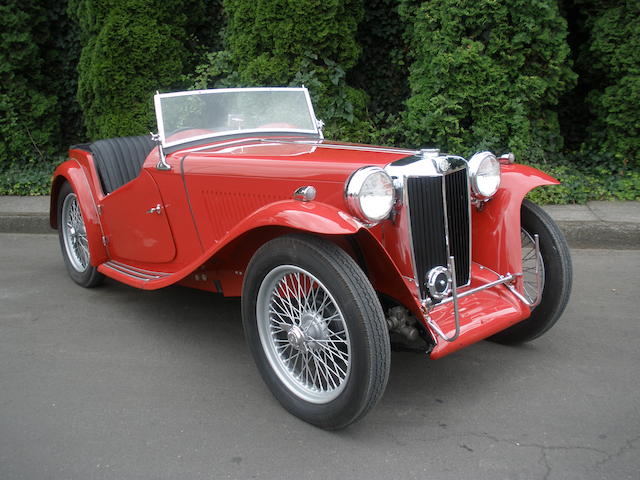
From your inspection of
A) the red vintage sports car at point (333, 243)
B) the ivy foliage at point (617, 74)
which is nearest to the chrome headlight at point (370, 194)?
the red vintage sports car at point (333, 243)

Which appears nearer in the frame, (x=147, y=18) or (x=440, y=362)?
(x=440, y=362)

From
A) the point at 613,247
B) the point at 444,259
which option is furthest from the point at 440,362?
the point at 613,247

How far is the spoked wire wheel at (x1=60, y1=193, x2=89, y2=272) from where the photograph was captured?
4387 millimetres

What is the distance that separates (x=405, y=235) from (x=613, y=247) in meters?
3.21

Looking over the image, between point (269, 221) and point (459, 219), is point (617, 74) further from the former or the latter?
point (269, 221)

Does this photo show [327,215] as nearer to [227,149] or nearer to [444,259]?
[444,259]

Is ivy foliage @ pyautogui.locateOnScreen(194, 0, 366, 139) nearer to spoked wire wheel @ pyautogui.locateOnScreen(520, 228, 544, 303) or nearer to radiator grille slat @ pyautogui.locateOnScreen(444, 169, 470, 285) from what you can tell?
spoked wire wheel @ pyautogui.locateOnScreen(520, 228, 544, 303)

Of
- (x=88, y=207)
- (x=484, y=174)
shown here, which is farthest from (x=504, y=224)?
(x=88, y=207)

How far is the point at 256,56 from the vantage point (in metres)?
6.43

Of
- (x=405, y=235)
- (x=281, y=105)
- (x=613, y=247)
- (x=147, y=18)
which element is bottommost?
(x=613, y=247)

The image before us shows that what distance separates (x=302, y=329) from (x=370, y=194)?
673 millimetres

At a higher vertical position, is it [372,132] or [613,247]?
[372,132]

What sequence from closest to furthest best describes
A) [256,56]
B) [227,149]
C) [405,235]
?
[405,235]
[227,149]
[256,56]

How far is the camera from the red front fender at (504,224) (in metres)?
2.91
